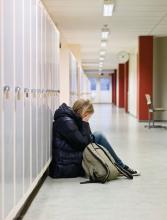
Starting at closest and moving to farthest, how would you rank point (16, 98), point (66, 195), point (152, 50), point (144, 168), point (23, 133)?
point (16, 98), point (23, 133), point (66, 195), point (144, 168), point (152, 50)

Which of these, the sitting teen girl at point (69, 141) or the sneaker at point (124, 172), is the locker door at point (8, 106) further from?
the sneaker at point (124, 172)

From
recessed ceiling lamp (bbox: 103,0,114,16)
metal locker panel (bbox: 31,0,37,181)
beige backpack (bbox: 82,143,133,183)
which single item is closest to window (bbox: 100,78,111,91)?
recessed ceiling lamp (bbox: 103,0,114,16)

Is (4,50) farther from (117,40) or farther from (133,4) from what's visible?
(117,40)

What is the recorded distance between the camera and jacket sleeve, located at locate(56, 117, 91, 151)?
15.9 ft

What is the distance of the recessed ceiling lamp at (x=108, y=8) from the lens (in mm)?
8859

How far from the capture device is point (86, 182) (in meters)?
4.68

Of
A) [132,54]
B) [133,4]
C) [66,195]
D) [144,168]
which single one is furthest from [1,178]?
[132,54]

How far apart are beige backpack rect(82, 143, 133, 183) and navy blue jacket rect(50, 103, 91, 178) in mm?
125

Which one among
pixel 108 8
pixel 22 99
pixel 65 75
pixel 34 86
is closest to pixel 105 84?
pixel 65 75

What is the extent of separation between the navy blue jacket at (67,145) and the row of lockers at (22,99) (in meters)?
0.24

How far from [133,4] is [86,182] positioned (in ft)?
19.2

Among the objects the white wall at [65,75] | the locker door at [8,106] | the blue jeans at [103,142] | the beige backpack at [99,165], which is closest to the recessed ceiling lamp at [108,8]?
the white wall at [65,75]

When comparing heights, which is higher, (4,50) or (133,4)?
(133,4)

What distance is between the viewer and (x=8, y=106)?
2637mm
